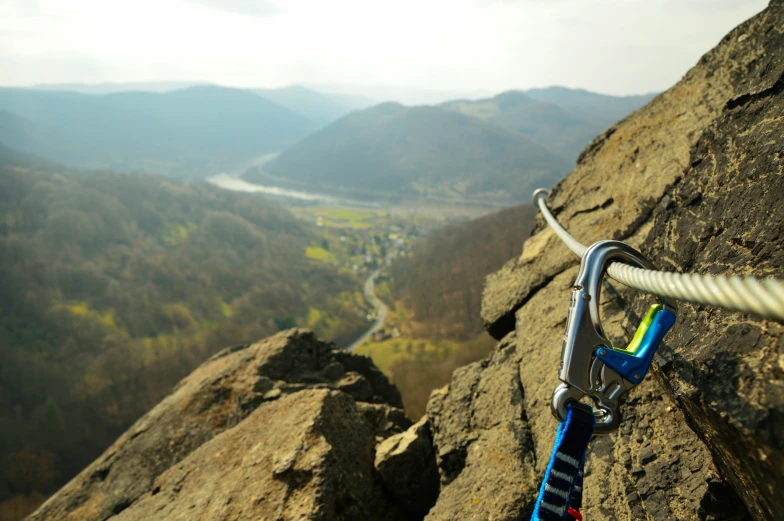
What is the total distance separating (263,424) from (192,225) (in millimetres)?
140645

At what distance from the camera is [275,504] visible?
13.8 ft

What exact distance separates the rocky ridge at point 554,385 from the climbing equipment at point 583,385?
368 mm

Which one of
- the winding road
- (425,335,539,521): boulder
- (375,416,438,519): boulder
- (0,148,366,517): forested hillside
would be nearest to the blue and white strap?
(425,335,539,521): boulder

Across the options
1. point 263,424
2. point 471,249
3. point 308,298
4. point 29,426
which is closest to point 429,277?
point 471,249

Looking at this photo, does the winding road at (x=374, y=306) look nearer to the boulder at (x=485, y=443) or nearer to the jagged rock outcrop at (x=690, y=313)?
the boulder at (x=485, y=443)

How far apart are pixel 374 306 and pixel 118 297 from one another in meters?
51.7

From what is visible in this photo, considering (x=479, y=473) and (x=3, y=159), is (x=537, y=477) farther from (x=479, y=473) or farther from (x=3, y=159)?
(x=3, y=159)

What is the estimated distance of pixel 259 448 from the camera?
4973 millimetres

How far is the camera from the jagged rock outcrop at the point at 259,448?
4402 mm

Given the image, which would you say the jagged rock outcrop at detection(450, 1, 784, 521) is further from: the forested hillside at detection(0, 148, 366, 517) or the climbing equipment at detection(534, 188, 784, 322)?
the forested hillside at detection(0, 148, 366, 517)

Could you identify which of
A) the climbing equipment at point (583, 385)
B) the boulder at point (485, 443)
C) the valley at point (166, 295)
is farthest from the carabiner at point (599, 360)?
the valley at point (166, 295)

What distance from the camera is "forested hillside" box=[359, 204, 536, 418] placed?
56781mm

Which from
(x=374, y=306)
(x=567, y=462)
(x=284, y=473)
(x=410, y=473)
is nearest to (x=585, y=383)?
(x=567, y=462)

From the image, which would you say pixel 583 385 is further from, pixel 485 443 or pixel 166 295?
pixel 166 295
